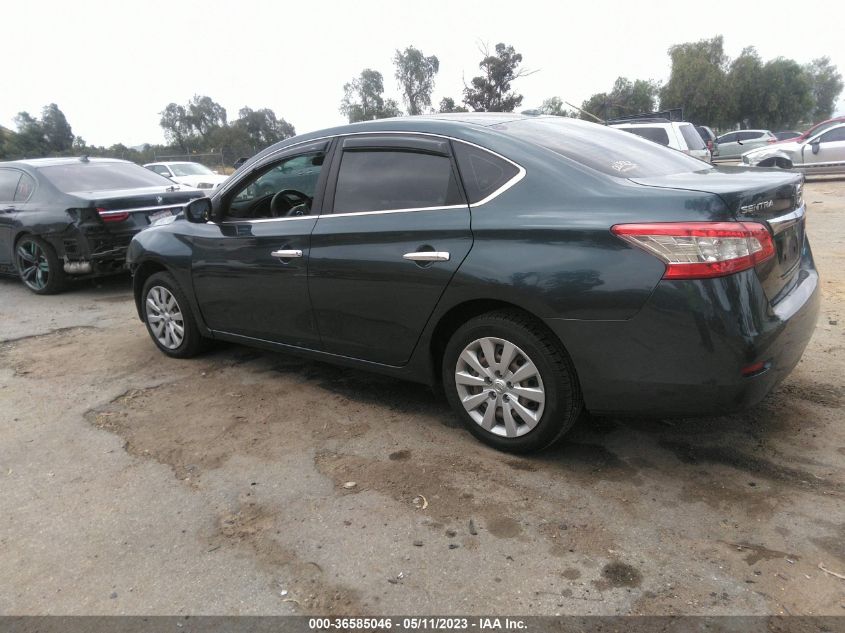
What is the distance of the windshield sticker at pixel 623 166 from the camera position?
3.15 meters

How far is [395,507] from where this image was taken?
291cm

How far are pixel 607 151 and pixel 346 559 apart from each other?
7.92ft

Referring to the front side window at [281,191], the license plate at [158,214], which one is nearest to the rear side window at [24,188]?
the license plate at [158,214]

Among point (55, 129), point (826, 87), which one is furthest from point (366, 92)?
point (826, 87)

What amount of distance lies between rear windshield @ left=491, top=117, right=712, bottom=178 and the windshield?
16813 millimetres

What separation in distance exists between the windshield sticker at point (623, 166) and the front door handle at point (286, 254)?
1.88m

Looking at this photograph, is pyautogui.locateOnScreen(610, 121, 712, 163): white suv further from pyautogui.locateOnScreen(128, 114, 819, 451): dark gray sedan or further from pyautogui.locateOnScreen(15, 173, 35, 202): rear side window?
pyautogui.locateOnScreen(15, 173, 35, 202): rear side window

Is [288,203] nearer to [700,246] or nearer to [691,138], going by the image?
[700,246]

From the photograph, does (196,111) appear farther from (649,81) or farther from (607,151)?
(607,151)

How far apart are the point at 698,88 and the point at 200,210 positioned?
51.9 meters

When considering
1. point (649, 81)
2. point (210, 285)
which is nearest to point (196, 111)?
point (649, 81)

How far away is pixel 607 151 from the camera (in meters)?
3.39

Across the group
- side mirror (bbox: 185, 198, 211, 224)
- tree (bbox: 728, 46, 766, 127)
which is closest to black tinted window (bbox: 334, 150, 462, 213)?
side mirror (bbox: 185, 198, 211, 224)

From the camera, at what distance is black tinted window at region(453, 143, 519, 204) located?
315 centimetres
